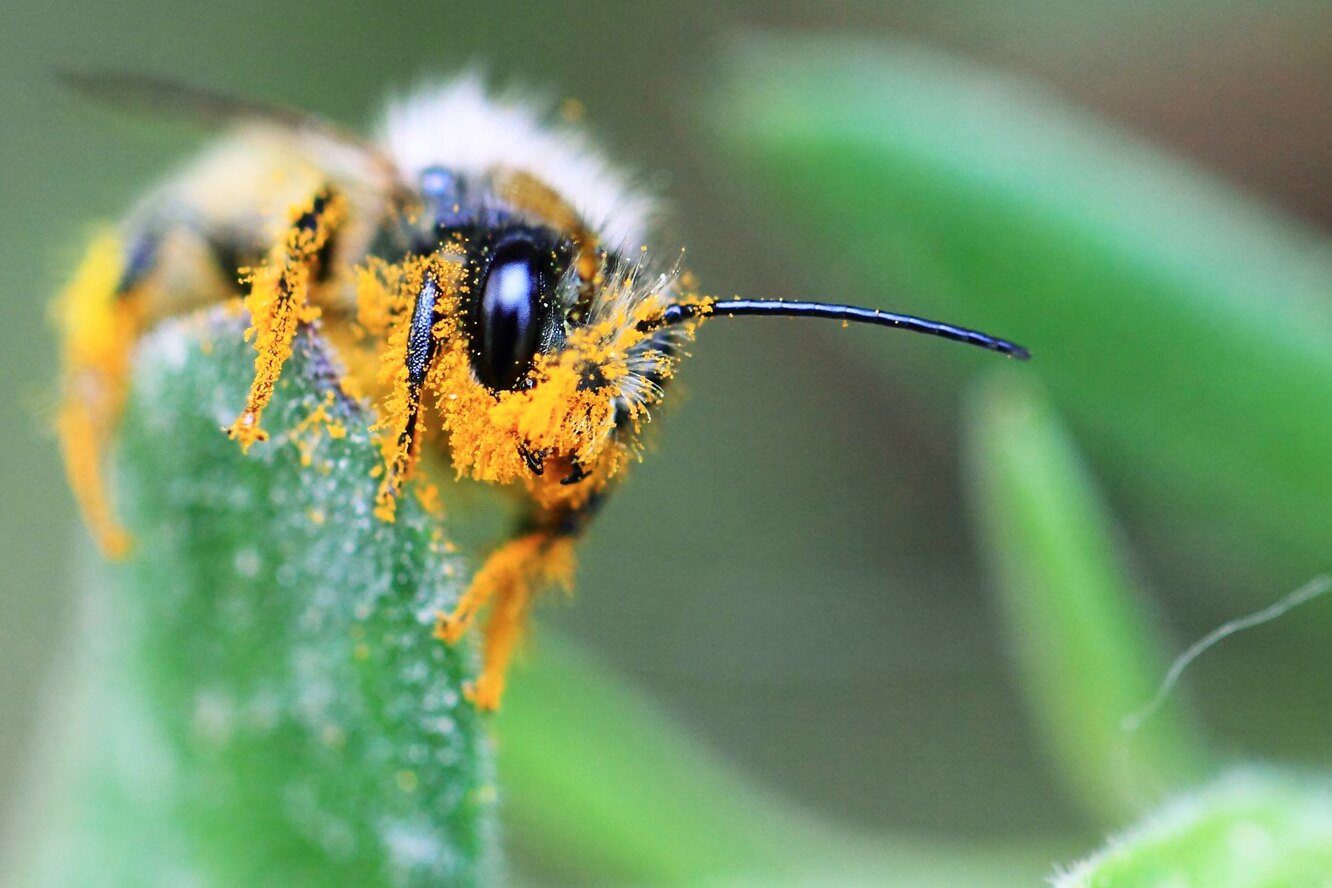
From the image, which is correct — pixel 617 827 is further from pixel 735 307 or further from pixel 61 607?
pixel 61 607

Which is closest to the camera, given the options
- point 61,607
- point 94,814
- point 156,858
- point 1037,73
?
point 156,858

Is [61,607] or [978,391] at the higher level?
[61,607]

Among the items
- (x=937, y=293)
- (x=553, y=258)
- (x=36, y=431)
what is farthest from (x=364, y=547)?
(x=36, y=431)

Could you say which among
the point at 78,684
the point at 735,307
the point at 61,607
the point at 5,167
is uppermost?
the point at 5,167

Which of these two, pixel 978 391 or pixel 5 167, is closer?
pixel 978 391

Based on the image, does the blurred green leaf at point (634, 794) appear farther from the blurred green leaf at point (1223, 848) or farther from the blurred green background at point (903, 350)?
the blurred green leaf at point (1223, 848)

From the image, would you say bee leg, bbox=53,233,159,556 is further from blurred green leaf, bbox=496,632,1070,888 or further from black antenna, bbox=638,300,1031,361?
black antenna, bbox=638,300,1031,361

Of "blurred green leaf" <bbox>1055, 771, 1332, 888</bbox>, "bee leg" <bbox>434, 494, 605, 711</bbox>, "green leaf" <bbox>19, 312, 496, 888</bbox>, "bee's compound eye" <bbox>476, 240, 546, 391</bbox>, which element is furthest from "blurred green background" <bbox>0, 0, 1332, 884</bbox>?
"blurred green leaf" <bbox>1055, 771, 1332, 888</bbox>

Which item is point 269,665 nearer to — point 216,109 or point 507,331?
point 507,331
